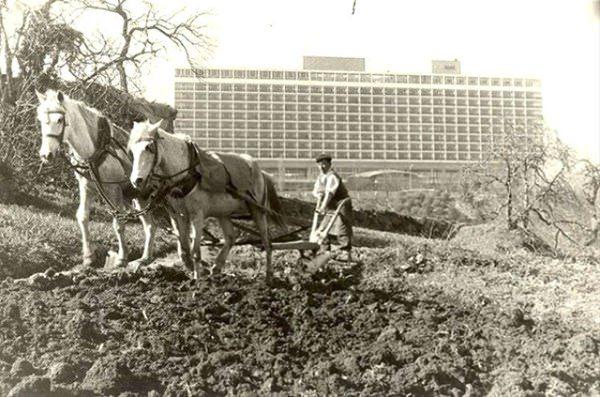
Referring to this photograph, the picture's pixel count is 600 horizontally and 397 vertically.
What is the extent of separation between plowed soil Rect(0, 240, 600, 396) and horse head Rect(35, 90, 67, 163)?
1197 millimetres

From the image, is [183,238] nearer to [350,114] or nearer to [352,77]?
[352,77]

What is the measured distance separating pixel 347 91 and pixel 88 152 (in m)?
4.97

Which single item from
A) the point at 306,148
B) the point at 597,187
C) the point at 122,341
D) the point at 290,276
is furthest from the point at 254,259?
the point at 306,148

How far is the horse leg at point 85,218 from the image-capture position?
287 inches

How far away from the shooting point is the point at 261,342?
17.8 ft

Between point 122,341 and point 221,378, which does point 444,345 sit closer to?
point 221,378

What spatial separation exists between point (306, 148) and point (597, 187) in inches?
369

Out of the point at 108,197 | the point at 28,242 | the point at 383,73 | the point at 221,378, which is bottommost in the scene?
the point at 221,378

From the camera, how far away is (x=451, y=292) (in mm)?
8031

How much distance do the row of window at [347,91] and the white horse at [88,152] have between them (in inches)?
178

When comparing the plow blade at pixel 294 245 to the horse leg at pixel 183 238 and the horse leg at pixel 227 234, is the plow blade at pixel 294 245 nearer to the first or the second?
the horse leg at pixel 227 234

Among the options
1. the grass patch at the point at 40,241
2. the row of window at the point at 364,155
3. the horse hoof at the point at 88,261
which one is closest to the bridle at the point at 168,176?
the horse hoof at the point at 88,261

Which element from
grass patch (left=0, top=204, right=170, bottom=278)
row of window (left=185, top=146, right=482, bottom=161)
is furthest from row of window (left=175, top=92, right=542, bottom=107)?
grass patch (left=0, top=204, right=170, bottom=278)

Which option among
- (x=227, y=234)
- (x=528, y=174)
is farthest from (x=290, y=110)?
(x=227, y=234)
